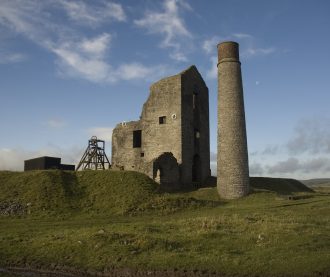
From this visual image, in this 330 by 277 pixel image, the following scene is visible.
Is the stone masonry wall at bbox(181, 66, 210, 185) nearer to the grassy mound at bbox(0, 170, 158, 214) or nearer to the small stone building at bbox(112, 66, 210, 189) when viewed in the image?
the small stone building at bbox(112, 66, 210, 189)

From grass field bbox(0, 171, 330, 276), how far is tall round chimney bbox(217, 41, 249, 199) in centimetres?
187

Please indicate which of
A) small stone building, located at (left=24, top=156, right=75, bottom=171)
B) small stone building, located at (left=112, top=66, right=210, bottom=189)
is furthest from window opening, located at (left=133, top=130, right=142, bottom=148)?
small stone building, located at (left=24, top=156, right=75, bottom=171)

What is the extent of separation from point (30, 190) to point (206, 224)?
15.2 meters

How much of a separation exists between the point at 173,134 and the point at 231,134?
27.8 ft

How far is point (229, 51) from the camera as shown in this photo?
3522 centimetres

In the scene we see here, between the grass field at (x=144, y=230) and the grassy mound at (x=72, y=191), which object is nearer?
the grass field at (x=144, y=230)

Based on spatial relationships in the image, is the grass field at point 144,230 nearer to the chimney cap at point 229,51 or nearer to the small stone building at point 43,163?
the small stone building at point 43,163

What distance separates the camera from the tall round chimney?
33812mm

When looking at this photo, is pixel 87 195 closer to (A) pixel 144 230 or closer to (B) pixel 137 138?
(A) pixel 144 230

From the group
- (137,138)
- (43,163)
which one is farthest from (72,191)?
(137,138)

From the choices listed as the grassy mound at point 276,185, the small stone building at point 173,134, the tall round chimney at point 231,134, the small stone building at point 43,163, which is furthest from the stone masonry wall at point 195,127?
the small stone building at point 43,163

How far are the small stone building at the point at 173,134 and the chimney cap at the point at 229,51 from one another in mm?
6791

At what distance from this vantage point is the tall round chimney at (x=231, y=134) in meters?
33.8

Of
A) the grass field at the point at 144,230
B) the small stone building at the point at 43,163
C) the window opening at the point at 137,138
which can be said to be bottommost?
the grass field at the point at 144,230
